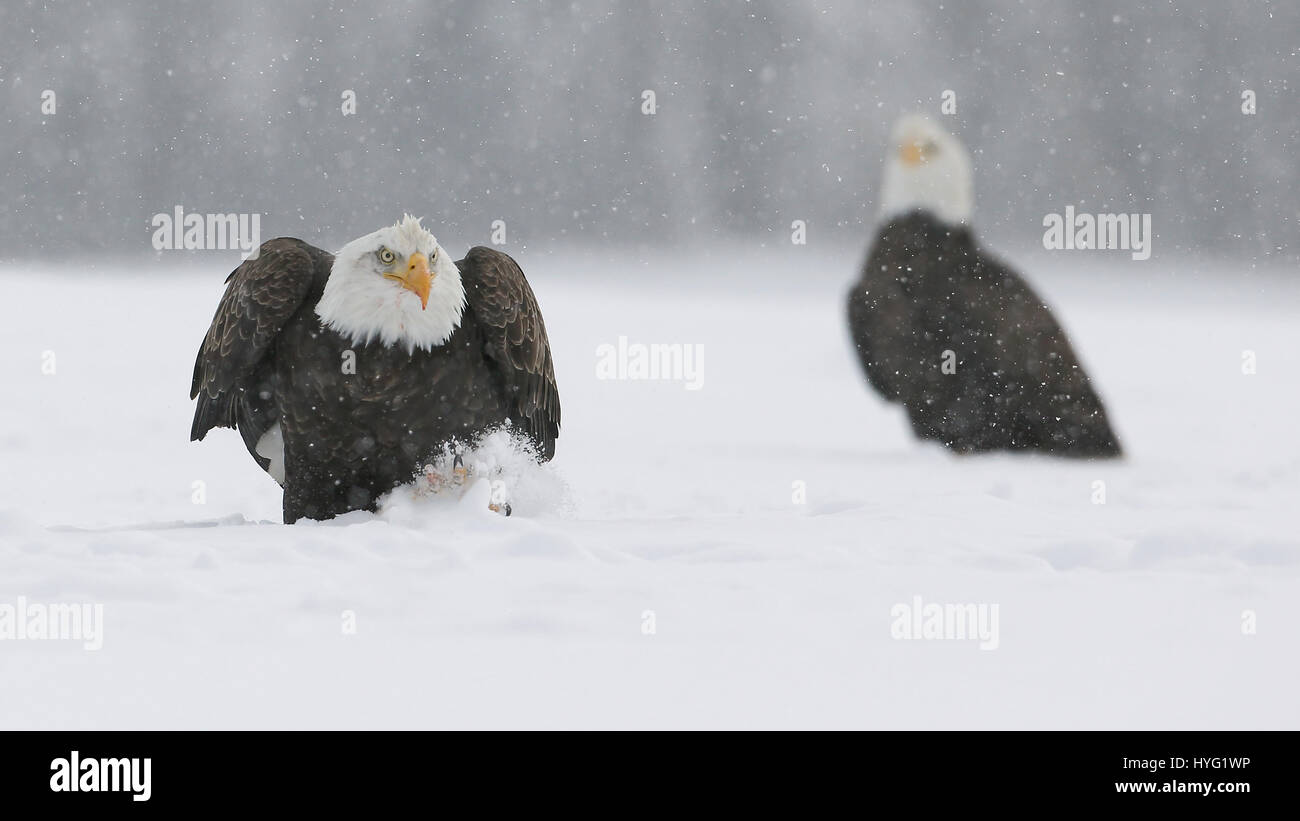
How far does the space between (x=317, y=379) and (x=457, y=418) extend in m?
0.55

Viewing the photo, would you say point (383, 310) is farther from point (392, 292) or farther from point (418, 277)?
point (418, 277)

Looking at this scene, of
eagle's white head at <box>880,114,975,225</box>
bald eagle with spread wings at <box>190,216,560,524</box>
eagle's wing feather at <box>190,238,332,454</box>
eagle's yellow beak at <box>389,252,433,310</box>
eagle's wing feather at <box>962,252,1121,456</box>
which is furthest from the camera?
eagle's white head at <box>880,114,975,225</box>

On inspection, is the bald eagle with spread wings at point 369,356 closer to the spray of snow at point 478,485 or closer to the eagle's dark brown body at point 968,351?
Result: the spray of snow at point 478,485

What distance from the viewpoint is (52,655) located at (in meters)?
3.24

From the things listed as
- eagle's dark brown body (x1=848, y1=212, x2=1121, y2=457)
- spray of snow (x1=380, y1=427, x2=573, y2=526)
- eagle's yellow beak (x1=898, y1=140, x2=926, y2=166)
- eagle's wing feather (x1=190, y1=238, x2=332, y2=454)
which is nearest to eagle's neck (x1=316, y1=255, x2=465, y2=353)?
eagle's wing feather (x1=190, y1=238, x2=332, y2=454)

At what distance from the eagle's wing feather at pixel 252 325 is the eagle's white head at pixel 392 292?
20 cm

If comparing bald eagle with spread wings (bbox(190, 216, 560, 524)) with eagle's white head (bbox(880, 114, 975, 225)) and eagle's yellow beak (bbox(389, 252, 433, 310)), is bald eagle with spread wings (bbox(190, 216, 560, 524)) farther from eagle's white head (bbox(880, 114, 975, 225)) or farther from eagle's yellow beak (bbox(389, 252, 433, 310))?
eagle's white head (bbox(880, 114, 975, 225))

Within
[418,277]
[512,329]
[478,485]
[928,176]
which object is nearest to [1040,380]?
[928,176]

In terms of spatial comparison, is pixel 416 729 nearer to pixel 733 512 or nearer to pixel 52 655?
pixel 52 655

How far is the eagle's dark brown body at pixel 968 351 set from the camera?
8.49 m

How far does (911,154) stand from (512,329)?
190 inches

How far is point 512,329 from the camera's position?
550 cm

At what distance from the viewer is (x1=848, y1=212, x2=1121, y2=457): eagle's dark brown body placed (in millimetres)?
8492

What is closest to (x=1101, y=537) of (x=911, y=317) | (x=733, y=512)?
(x=733, y=512)
